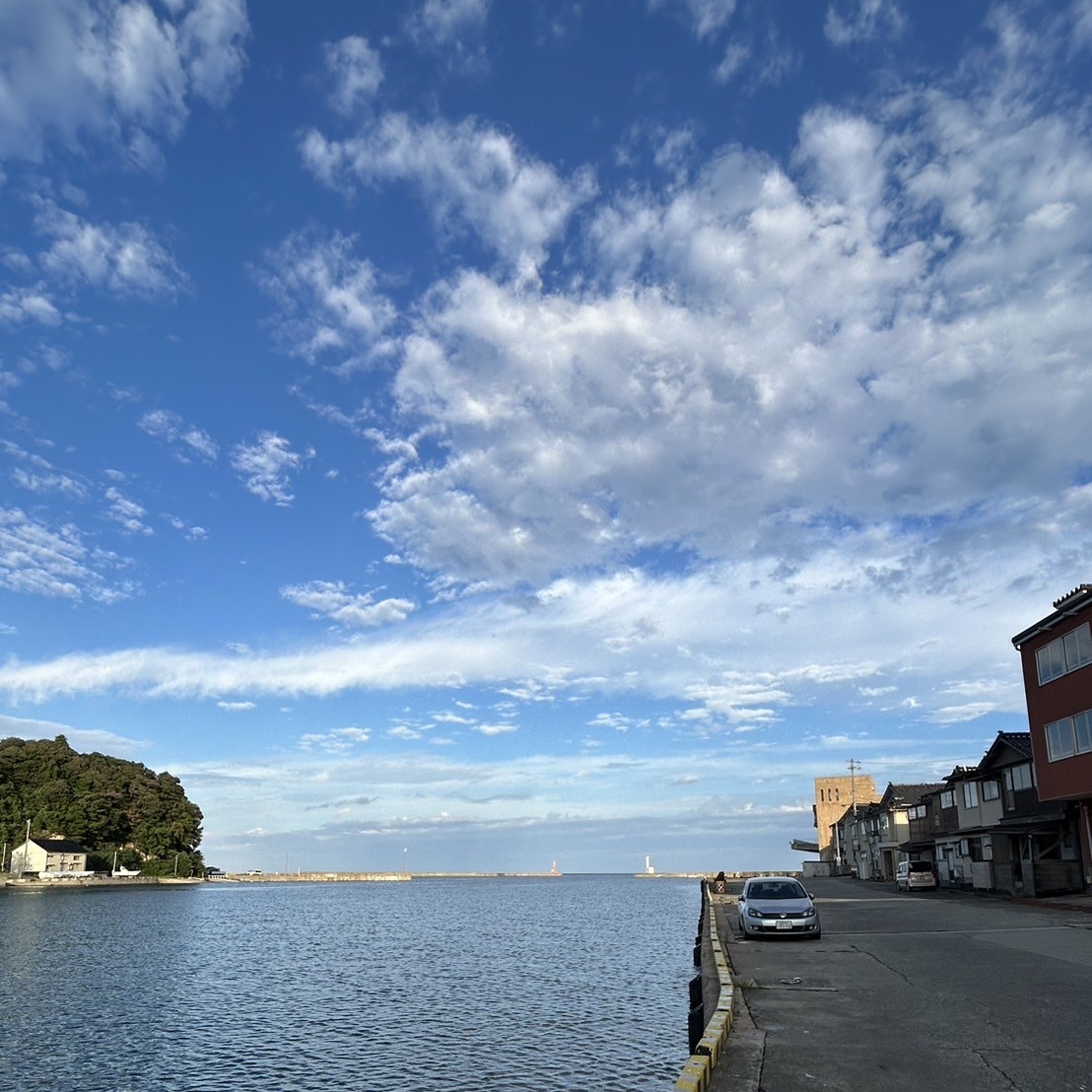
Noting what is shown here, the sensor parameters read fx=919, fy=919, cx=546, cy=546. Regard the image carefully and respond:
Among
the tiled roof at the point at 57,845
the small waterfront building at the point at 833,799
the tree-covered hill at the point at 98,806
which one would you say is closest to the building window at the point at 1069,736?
the small waterfront building at the point at 833,799

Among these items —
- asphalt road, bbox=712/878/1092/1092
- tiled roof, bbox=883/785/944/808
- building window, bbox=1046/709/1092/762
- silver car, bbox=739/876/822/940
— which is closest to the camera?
asphalt road, bbox=712/878/1092/1092

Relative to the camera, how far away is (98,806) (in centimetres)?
14762

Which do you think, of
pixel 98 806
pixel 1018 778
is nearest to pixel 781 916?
pixel 1018 778

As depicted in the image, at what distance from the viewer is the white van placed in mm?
62031

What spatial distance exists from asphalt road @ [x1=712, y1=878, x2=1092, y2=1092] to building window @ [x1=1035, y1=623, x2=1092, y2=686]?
11629 millimetres

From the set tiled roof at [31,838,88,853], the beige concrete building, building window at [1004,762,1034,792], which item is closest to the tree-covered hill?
tiled roof at [31,838,88,853]

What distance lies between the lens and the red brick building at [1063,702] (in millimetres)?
36531

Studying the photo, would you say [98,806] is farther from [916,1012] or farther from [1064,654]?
[916,1012]

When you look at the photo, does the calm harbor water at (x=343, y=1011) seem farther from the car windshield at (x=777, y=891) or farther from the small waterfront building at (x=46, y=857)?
the small waterfront building at (x=46, y=857)

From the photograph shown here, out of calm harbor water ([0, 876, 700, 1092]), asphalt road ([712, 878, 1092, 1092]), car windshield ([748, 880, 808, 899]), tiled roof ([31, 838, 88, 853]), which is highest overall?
tiled roof ([31, 838, 88, 853])

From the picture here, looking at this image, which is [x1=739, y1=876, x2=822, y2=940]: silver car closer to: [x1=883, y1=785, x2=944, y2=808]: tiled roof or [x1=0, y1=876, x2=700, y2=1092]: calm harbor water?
[x1=0, y1=876, x2=700, y2=1092]: calm harbor water

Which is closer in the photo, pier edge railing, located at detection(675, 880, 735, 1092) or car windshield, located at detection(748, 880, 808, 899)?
pier edge railing, located at detection(675, 880, 735, 1092)

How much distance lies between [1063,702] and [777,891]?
58.3ft

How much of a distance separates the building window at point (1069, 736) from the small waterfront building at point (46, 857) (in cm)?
13953
